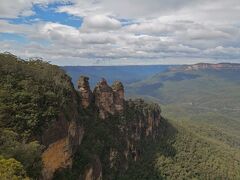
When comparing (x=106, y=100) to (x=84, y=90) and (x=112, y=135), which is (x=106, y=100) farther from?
(x=84, y=90)

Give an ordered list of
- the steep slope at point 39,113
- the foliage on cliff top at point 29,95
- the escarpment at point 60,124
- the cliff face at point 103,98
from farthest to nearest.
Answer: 1. the cliff face at point 103,98
2. the foliage on cliff top at point 29,95
3. the escarpment at point 60,124
4. the steep slope at point 39,113

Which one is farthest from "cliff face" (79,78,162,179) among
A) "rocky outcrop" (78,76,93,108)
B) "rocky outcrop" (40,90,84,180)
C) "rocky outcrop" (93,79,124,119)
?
"rocky outcrop" (40,90,84,180)

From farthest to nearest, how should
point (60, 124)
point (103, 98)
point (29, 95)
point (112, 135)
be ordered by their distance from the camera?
1. point (103, 98)
2. point (112, 135)
3. point (60, 124)
4. point (29, 95)

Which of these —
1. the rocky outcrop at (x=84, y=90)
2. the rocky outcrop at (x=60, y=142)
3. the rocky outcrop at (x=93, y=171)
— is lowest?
the rocky outcrop at (x=93, y=171)

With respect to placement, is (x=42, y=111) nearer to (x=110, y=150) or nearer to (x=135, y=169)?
(x=110, y=150)

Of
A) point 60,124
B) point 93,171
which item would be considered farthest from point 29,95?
point 93,171

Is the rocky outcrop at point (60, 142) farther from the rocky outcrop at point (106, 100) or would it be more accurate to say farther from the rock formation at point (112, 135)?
the rocky outcrop at point (106, 100)

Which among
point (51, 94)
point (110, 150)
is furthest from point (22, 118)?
point (110, 150)

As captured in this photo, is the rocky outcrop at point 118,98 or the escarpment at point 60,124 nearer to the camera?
the escarpment at point 60,124

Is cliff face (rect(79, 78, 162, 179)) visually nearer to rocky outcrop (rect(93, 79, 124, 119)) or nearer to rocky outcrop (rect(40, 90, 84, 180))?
rocky outcrop (rect(93, 79, 124, 119))

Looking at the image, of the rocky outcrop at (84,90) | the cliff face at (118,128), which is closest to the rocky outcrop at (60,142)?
the cliff face at (118,128)
